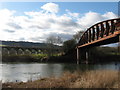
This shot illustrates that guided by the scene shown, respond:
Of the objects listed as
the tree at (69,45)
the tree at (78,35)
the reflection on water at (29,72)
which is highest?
the tree at (78,35)

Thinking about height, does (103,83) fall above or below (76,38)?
below

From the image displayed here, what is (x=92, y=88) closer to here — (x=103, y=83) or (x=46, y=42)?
(x=103, y=83)

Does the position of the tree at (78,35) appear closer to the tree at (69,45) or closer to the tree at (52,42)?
the tree at (69,45)

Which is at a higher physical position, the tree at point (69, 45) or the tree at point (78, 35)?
the tree at point (78, 35)

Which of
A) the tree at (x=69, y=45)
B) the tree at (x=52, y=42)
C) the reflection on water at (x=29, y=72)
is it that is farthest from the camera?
the tree at (x=52, y=42)

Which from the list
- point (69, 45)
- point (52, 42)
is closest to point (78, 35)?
point (69, 45)

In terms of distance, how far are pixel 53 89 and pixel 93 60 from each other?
2147 inches

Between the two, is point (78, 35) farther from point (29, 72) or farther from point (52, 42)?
point (29, 72)

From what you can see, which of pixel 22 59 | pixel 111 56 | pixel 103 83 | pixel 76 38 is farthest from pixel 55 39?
pixel 103 83

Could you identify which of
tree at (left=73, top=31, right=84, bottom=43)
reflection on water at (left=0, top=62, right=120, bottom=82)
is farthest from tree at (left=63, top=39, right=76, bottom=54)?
reflection on water at (left=0, top=62, right=120, bottom=82)

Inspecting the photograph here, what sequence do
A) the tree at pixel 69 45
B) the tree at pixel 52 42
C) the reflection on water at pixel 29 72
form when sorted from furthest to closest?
the tree at pixel 52 42
the tree at pixel 69 45
the reflection on water at pixel 29 72

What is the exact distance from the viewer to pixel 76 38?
6247 cm

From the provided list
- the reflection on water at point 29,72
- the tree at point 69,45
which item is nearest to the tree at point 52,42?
the tree at point 69,45

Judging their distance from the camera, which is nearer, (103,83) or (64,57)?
Result: (103,83)
